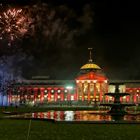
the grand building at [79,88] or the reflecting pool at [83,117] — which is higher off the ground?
the grand building at [79,88]

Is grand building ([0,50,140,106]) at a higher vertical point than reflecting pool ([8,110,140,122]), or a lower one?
higher

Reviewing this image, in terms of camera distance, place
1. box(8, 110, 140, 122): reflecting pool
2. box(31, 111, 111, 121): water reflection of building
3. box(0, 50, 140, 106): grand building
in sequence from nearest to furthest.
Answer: box(8, 110, 140, 122): reflecting pool < box(31, 111, 111, 121): water reflection of building < box(0, 50, 140, 106): grand building

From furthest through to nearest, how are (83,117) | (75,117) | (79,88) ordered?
(79,88) < (75,117) < (83,117)

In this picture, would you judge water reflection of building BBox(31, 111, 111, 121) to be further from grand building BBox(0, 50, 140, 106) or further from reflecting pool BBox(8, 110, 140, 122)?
grand building BBox(0, 50, 140, 106)

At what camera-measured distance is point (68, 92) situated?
615 ft

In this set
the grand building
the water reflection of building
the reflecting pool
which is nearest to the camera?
the reflecting pool

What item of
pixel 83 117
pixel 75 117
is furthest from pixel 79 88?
pixel 83 117

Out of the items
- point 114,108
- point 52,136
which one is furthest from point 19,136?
point 114,108

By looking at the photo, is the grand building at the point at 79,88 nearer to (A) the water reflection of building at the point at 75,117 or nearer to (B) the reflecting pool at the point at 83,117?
(A) the water reflection of building at the point at 75,117

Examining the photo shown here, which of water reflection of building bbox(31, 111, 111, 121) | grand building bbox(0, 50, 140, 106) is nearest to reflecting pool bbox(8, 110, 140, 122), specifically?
water reflection of building bbox(31, 111, 111, 121)

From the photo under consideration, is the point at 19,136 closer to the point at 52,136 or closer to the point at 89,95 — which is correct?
the point at 52,136

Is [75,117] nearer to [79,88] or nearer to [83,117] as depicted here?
[83,117]

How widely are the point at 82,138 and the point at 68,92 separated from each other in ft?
549

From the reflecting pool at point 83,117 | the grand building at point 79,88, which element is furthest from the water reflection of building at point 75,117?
the grand building at point 79,88
